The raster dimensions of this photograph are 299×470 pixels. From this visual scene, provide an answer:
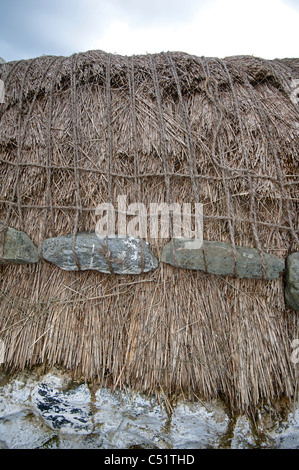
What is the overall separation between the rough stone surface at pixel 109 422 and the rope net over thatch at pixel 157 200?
0.09 metres

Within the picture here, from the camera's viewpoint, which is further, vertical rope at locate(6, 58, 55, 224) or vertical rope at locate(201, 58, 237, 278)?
vertical rope at locate(6, 58, 55, 224)

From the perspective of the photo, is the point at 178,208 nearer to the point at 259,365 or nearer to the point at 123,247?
the point at 123,247

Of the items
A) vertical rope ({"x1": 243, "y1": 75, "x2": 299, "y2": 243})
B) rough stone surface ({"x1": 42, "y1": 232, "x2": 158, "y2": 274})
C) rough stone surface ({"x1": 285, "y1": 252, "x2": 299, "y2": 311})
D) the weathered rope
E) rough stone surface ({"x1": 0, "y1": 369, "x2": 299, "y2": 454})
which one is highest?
vertical rope ({"x1": 243, "y1": 75, "x2": 299, "y2": 243})

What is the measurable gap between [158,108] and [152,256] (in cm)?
99

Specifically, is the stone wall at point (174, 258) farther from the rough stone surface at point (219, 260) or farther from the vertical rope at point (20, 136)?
the vertical rope at point (20, 136)

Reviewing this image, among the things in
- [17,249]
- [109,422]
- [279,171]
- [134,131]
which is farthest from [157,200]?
[109,422]

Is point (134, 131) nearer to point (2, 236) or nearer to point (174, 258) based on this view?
point (174, 258)

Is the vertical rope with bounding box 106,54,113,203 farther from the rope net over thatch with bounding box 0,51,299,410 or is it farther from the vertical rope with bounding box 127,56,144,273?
the vertical rope with bounding box 127,56,144,273

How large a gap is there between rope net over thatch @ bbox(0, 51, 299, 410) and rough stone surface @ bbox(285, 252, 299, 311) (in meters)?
0.05

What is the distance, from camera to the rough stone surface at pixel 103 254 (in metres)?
1.52

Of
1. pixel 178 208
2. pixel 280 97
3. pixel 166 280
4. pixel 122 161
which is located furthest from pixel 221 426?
pixel 280 97

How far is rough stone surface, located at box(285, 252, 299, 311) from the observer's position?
1504 millimetres

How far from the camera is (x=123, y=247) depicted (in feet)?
4.99

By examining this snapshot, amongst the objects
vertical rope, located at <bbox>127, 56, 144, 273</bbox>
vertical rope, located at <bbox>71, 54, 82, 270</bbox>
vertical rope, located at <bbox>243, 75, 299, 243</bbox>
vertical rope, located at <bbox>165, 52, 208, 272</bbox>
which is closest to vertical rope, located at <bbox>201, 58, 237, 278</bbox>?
vertical rope, located at <bbox>165, 52, 208, 272</bbox>
